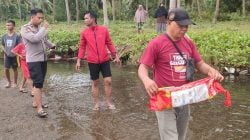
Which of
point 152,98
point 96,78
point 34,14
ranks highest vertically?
point 34,14

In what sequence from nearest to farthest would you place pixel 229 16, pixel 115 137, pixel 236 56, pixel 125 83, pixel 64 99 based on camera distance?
1. pixel 115 137
2. pixel 64 99
3. pixel 125 83
4. pixel 236 56
5. pixel 229 16

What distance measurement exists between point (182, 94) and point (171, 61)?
0.39m

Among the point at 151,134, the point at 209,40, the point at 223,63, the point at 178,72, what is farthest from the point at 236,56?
the point at 178,72

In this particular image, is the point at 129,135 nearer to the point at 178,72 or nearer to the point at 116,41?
the point at 178,72

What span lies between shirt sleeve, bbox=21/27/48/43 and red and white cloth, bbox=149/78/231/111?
3.96 m

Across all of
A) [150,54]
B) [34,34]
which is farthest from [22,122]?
[150,54]

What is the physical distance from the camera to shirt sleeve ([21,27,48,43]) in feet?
26.8

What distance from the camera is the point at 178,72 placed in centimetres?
494

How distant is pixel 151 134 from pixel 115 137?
0.60m

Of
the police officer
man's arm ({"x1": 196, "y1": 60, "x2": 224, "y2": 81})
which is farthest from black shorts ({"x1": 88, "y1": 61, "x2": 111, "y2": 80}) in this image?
man's arm ({"x1": 196, "y1": 60, "x2": 224, "y2": 81})

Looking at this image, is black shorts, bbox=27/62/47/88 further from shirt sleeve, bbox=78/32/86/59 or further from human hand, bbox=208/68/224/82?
human hand, bbox=208/68/224/82

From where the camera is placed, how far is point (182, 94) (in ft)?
15.6

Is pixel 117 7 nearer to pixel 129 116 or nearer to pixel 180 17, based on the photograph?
pixel 129 116

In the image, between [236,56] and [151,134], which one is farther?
[236,56]
